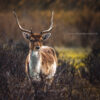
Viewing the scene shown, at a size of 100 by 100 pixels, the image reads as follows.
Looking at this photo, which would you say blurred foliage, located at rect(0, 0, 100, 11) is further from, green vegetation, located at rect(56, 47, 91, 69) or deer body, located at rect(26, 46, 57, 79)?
deer body, located at rect(26, 46, 57, 79)

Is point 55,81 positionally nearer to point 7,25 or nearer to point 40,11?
point 7,25

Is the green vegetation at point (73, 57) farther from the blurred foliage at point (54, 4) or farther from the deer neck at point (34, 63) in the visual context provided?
the blurred foliage at point (54, 4)

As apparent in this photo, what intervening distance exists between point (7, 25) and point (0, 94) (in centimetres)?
1263

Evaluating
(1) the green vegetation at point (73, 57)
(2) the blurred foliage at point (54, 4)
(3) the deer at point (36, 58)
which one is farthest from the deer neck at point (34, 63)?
(2) the blurred foliage at point (54, 4)

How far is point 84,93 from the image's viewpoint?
7145mm

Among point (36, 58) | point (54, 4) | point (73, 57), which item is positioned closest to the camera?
point (36, 58)

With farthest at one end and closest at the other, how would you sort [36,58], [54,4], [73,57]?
[54,4] → [73,57] → [36,58]

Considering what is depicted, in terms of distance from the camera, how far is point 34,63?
775cm

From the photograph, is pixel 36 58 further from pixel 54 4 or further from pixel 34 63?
pixel 54 4

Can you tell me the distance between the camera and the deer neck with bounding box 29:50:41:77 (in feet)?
25.1

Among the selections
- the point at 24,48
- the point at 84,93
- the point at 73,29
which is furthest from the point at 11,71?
the point at 73,29

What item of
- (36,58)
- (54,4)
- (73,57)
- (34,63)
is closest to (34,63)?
(34,63)

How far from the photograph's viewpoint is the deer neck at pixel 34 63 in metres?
7.66

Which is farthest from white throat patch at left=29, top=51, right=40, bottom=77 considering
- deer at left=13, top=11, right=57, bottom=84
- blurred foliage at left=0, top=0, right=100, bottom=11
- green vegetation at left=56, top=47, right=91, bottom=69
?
blurred foliage at left=0, top=0, right=100, bottom=11
